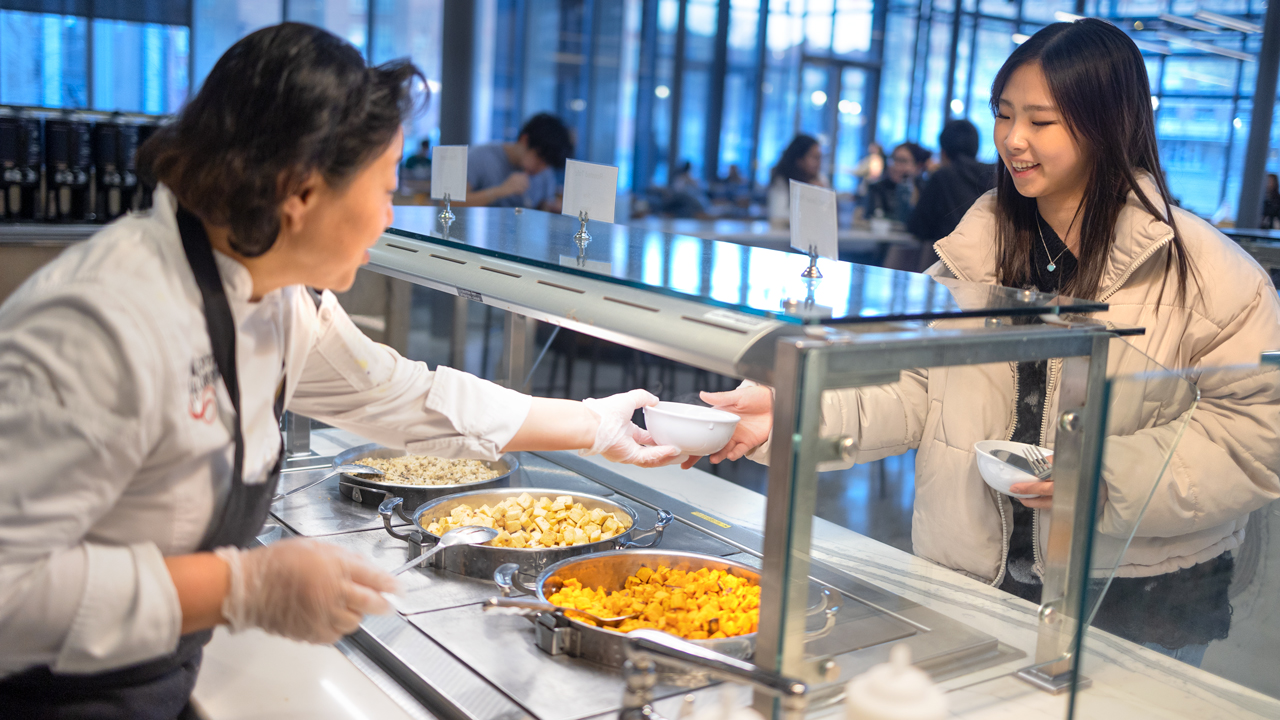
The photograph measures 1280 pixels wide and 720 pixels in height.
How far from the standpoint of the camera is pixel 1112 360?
41.9 inches

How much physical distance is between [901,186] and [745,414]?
6.36 m

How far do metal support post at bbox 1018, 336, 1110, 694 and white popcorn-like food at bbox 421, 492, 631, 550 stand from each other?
618 millimetres

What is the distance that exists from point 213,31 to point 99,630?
8384mm

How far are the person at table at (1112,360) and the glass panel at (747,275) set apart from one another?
0.10 metres

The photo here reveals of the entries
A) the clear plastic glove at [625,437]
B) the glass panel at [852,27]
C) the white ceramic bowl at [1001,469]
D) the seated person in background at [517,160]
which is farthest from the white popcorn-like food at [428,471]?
the glass panel at [852,27]

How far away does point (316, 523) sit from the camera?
1.60m

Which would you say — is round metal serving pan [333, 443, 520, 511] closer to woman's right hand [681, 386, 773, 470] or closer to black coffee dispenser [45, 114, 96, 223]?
woman's right hand [681, 386, 773, 470]

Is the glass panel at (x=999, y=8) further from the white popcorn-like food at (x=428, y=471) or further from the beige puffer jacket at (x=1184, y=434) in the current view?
the white popcorn-like food at (x=428, y=471)

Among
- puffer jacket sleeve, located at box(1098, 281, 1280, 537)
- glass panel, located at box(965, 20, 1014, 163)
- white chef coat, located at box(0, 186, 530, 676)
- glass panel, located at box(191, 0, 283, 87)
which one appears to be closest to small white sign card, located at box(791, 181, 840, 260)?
puffer jacket sleeve, located at box(1098, 281, 1280, 537)

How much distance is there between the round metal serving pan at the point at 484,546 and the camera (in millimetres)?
1368

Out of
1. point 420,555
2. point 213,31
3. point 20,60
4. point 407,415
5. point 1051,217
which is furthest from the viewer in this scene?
point 213,31

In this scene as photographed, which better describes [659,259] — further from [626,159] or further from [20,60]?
[626,159]

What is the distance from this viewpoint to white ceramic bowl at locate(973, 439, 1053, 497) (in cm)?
117

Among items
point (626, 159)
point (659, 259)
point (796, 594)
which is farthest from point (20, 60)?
point (796, 594)
